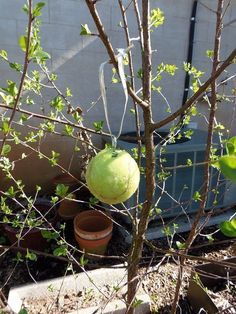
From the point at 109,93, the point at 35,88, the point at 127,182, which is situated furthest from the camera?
the point at 109,93

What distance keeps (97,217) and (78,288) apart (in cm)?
87

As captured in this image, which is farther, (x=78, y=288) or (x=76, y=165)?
(x=76, y=165)

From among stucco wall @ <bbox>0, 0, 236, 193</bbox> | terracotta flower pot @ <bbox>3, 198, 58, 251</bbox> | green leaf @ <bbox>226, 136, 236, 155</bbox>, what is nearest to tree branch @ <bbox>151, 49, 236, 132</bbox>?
green leaf @ <bbox>226, 136, 236, 155</bbox>

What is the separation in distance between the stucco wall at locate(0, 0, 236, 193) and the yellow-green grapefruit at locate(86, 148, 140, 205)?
2.79 meters

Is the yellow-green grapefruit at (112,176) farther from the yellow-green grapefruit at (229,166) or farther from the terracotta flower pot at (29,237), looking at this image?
the terracotta flower pot at (29,237)

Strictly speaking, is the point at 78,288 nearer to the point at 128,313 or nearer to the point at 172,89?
the point at 128,313

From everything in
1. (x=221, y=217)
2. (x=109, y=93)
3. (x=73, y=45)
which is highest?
(x=73, y=45)

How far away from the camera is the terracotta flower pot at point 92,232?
106 inches

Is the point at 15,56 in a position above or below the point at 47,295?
above

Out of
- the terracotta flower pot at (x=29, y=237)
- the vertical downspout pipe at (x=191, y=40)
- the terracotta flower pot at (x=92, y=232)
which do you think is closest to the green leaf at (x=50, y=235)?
the terracotta flower pot at (x=92, y=232)

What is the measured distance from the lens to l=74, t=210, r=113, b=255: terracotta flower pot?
2703 mm

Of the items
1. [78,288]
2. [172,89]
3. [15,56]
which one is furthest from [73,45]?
[78,288]

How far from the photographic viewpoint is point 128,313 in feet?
5.12

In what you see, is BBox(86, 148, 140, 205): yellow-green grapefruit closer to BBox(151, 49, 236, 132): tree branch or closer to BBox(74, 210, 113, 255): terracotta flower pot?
BBox(151, 49, 236, 132): tree branch
